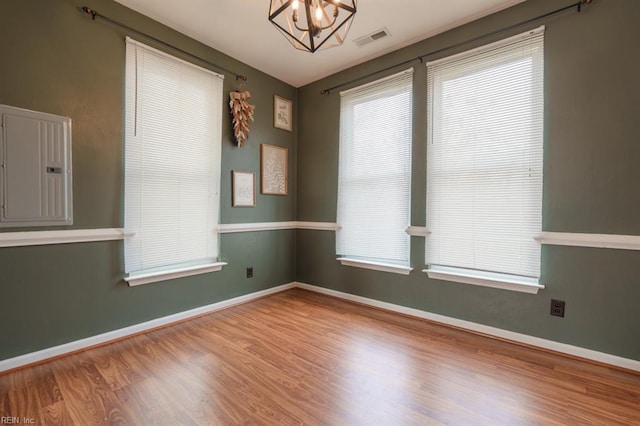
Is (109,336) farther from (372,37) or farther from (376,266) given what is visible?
(372,37)

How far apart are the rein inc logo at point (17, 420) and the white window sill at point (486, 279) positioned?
2.81 metres

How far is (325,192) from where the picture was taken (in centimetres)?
363

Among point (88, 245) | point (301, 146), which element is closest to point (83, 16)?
point (88, 245)

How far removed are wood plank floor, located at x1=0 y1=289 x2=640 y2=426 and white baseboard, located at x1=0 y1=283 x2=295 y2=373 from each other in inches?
2.9

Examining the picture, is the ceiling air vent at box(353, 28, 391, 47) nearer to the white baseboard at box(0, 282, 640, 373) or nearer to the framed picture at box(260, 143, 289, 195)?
the framed picture at box(260, 143, 289, 195)

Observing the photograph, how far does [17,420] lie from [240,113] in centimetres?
273

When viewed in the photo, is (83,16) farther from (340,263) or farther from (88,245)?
(340,263)

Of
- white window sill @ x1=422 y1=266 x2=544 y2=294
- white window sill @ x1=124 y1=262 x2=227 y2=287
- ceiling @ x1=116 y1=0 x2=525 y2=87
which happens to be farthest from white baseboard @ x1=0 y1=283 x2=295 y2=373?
ceiling @ x1=116 y1=0 x2=525 y2=87

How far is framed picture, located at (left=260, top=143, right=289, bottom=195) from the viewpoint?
3500 mm

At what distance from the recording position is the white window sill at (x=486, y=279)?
2.29 m

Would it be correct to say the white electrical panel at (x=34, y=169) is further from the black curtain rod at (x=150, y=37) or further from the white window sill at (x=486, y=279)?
the white window sill at (x=486, y=279)

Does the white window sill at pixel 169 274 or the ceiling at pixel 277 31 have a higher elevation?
the ceiling at pixel 277 31

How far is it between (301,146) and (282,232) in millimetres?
1146

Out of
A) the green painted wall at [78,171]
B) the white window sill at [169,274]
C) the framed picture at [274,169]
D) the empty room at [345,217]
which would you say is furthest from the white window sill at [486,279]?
the green painted wall at [78,171]
